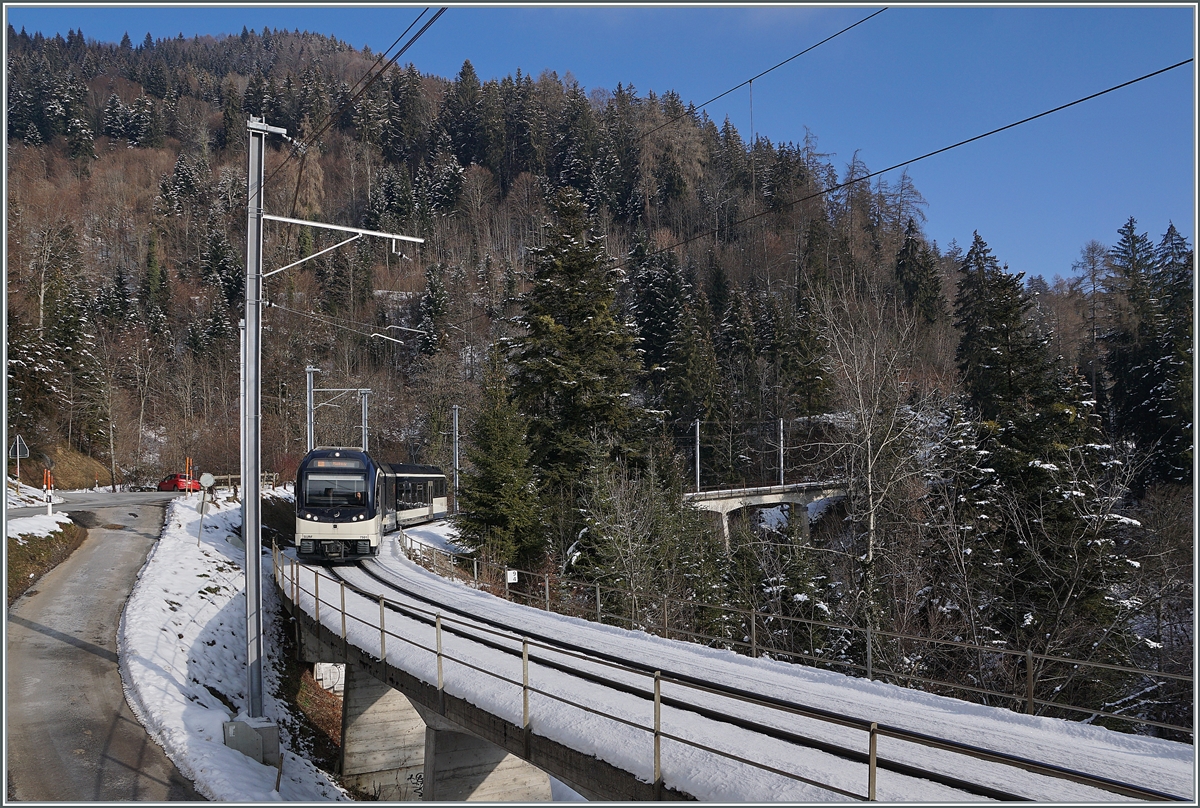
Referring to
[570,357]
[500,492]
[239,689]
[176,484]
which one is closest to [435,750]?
[239,689]

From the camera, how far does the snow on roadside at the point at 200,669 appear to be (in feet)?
35.9

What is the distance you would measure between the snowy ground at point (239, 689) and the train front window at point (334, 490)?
263 centimetres

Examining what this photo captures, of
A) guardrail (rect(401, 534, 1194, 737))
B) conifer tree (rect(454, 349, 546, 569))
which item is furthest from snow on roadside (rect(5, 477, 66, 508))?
conifer tree (rect(454, 349, 546, 569))

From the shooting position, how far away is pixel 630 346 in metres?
36.4

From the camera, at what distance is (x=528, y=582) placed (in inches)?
1182

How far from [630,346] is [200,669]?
24.3 meters

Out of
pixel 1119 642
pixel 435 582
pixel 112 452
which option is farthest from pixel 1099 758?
pixel 112 452

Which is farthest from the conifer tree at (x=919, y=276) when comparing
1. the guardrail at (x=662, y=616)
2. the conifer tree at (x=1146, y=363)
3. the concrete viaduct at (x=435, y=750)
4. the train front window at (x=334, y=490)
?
the concrete viaduct at (x=435, y=750)

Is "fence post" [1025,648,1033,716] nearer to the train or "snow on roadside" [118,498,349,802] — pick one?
"snow on roadside" [118,498,349,802]

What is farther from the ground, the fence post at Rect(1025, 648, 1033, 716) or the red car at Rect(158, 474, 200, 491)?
the fence post at Rect(1025, 648, 1033, 716)

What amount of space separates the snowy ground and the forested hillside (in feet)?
26.5

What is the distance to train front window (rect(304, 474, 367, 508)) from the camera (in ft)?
76.8

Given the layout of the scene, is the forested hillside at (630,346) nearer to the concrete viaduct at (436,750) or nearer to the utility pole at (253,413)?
the utility pole at (253,413)

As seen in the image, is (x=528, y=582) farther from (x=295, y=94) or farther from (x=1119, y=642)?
(x=295, y=94)
